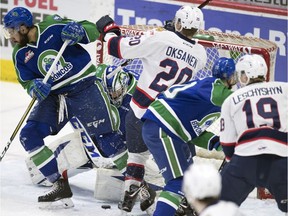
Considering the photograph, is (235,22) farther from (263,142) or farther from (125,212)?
(263,142)

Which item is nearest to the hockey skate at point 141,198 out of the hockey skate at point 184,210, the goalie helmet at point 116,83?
the hockey skate at point 184,210

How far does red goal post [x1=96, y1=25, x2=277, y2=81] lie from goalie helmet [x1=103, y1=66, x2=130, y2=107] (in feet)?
1.18

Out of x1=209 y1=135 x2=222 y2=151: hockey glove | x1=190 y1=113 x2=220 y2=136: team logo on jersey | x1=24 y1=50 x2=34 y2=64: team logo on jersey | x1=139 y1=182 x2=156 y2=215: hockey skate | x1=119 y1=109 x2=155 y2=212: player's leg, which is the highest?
x1=24 y1=50 x2=34 y2=64: team logo on jersey

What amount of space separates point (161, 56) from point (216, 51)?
1228mm

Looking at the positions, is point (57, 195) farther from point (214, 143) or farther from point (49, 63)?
point (214, 143)

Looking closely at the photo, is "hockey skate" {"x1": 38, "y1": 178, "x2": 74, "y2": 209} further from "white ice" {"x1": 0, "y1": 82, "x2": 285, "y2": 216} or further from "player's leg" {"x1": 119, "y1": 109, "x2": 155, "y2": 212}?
"player's leg" {"x1": 119, "y1": 109, "x2": 155, "y2": 212}

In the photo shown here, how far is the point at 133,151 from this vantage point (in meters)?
5.23

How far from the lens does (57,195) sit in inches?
212

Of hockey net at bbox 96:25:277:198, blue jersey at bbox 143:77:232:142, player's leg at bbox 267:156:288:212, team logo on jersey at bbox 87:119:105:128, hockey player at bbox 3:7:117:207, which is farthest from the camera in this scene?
hockey net at bbox 96:25:277:198

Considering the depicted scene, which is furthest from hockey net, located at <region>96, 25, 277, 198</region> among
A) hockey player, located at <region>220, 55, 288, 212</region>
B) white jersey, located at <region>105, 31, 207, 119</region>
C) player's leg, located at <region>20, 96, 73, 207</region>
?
hockey player, located at <region>220, 55, 288, 212</region>

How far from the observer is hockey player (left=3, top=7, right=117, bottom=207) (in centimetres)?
532

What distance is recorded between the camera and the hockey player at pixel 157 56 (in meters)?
4.93

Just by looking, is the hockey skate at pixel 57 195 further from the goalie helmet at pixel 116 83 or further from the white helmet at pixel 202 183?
the white helmet at pixel 202 183

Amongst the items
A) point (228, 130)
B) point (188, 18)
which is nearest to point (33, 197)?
A: point (188, 18)
